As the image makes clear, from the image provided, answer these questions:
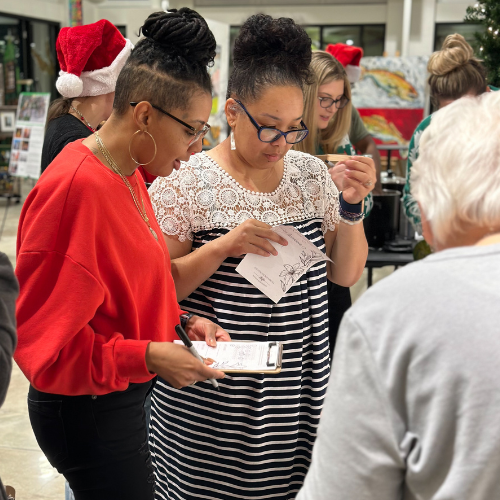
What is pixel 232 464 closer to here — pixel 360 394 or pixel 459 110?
pixel 360 394

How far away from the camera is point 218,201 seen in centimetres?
173

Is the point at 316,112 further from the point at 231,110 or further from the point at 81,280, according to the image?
the point at 81,280

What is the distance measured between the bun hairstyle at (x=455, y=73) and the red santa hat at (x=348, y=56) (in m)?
0.72

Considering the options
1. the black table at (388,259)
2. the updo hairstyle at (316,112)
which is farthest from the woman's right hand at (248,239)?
Result: the black table at (388,259)

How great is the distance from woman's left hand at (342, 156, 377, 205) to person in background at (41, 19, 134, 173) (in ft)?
3.20

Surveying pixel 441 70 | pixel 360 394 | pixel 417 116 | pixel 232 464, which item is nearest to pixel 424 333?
pixel 360 394

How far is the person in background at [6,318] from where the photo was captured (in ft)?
2.98

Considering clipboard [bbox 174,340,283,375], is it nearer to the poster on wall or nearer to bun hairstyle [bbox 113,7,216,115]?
bun hairstyle [bbox 113,7,216,115]

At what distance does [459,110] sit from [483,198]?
0.15 metres

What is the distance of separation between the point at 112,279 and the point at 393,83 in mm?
9316

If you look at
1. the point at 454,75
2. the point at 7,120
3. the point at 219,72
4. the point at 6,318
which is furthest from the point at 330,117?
the point at 7,120

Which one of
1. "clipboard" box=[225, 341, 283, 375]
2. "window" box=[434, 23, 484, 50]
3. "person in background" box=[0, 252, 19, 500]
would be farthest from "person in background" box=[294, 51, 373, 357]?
"window" box=[434, 23, 484, 50]

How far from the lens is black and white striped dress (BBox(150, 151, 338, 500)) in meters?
1.69

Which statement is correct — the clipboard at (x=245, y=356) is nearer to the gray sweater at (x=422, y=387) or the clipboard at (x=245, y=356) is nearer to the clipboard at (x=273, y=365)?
the clipboard at (x=273, y=365)
